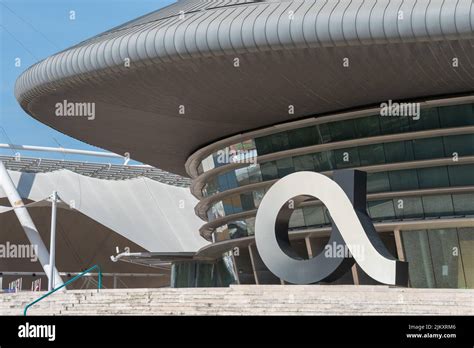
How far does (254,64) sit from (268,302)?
9.42 m

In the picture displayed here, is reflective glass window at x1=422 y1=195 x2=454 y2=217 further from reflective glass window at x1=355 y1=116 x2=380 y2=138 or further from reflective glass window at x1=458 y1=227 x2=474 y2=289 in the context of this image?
reflective glass window at x1=355 y1=116 x2=380 y2=138

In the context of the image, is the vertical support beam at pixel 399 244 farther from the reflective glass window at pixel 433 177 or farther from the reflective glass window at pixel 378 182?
the reflective glass window at pixel 433 177

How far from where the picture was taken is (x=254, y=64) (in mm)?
27906

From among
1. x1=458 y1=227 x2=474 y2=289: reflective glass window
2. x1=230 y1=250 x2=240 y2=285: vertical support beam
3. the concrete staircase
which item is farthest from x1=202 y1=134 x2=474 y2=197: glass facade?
the concrete staircase

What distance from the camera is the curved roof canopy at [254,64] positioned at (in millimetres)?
25297

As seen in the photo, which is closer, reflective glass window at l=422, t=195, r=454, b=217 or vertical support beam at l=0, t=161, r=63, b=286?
reflective glass window at l=422, t=195, r=454, b=217

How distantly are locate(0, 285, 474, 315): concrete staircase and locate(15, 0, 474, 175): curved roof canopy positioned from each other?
24.5 ft

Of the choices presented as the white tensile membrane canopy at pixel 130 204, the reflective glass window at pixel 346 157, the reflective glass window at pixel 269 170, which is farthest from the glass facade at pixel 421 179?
the white tensile membrane canopy at pixel 130 204

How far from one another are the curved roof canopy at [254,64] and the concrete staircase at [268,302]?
7454 mm

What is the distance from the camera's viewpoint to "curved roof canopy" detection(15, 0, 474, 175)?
25297 millimetres

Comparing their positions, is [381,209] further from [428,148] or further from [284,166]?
[284,166]

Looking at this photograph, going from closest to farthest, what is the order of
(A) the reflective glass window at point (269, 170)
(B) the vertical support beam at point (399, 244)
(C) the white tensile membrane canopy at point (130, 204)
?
(B) the vertical support beam at point (399, 244)
(A) the reflective glass window at point (269, 170)
(C) the white tensile membrane canopy at point (130, 204)
